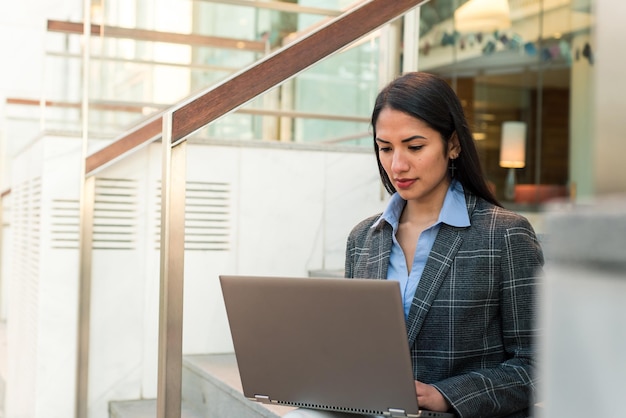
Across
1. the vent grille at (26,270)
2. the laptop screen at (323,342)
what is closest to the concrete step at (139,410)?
the vent grille at (26,270)

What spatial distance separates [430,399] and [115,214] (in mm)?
1973

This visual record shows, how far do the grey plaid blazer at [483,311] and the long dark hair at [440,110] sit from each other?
0.40 feet

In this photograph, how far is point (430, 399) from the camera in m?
1.62

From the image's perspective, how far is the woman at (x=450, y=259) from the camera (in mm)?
1694

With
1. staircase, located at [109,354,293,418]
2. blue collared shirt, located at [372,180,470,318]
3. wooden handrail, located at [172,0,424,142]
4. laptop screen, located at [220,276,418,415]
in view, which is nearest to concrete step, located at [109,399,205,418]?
staircase, located at [109,354,293,418]

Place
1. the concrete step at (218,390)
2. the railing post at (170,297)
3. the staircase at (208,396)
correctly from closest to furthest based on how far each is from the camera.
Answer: the railing post at (170,297), the concrete step at (218,390), the staircase at (208,396)

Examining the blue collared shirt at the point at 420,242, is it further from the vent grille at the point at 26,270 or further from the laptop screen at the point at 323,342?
the vent grille at the point at 26,270

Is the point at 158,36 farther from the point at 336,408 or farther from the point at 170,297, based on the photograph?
the point at 336,408

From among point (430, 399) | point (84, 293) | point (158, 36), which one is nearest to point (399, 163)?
point (430, 399)

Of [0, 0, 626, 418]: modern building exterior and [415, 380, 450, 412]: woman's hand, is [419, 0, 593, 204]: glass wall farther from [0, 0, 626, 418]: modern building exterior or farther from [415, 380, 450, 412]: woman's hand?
[415, 380, 450, 412]: woman's hand

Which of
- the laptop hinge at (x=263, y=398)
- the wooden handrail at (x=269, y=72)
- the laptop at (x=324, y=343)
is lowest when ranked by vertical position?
the laptop hinge at (x=263, y=398)

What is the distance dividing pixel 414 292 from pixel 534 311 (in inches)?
10.7

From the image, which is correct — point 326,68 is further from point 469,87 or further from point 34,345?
point 469,87

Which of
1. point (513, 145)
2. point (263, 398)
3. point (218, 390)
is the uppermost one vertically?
point (513, 145)
